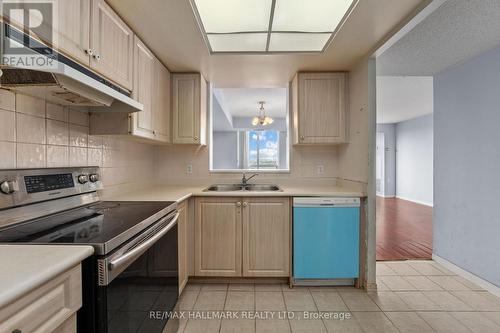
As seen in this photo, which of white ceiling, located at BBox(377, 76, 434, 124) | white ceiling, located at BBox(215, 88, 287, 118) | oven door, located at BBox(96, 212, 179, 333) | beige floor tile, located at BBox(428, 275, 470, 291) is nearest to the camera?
oven door, located at BBox(96, 212, 179, 333)

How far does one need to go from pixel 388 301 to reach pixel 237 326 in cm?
128

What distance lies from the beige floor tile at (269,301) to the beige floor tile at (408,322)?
2.65 feet

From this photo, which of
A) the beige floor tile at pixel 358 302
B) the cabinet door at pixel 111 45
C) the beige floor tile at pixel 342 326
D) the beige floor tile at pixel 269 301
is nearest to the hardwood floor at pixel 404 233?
the beige floor tile at pixel 358 302

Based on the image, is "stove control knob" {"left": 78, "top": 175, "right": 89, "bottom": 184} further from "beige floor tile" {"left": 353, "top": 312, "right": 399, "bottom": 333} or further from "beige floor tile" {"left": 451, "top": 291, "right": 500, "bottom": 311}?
"beige floor tile" {"left": 451, "top": 291, "right": 500, "bottom": 311}

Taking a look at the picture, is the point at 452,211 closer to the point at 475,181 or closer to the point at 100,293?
the point at 475,181

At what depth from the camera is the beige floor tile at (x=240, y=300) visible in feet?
6.52

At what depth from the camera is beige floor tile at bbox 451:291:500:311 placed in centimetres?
199

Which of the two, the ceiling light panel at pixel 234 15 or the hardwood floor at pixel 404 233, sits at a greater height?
the ceiling light panel at pixel 234 15

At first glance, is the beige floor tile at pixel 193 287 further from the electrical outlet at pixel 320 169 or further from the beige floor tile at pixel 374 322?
the electrical outlet at pixel 320 169

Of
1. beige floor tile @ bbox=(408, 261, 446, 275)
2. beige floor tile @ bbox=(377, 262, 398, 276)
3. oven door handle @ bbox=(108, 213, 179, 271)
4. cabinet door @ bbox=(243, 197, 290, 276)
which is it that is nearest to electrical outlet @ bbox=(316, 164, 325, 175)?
cabinet door @ bbox=(243, 197, 290, 276)

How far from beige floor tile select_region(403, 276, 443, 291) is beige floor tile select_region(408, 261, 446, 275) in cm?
16

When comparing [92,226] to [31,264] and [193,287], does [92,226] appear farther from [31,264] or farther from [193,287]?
[193,287]

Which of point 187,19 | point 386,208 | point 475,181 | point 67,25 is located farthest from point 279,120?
point 67,25

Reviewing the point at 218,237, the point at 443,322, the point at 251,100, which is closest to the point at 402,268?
the point at 443,322
